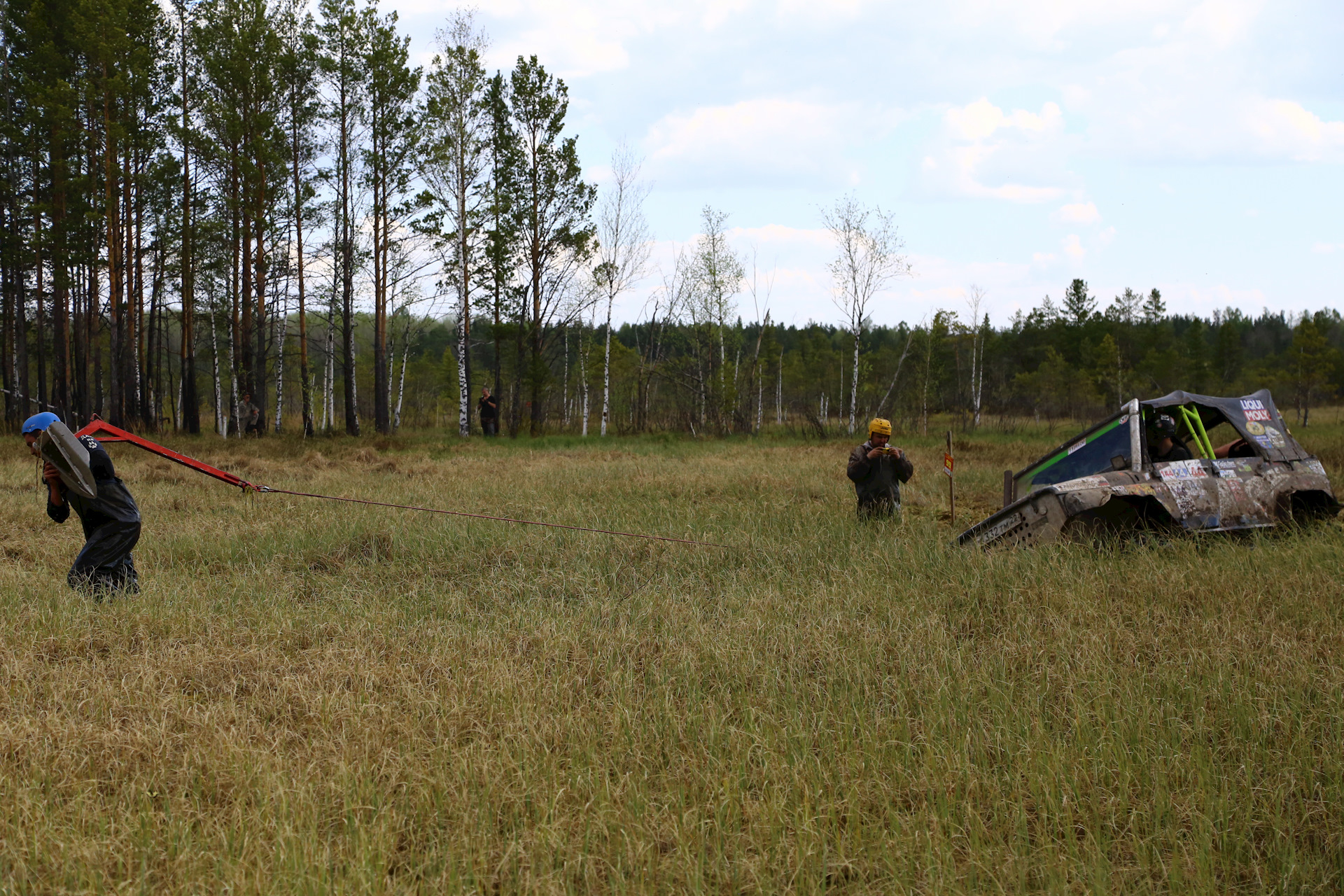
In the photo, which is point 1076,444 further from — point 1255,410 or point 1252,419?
point 1255,410

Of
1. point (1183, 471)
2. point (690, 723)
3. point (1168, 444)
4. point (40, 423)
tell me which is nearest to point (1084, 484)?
point (1183, 471)

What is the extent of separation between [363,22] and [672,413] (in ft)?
53.1

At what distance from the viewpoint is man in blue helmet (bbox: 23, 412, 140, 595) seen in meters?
6.18

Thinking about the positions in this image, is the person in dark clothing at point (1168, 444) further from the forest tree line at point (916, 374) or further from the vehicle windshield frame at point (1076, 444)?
the forest tree line at point (916, 374)

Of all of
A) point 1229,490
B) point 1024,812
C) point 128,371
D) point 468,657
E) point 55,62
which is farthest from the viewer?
point 128,371

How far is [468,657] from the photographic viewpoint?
15.8 ft

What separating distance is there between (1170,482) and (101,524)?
8.25 meters

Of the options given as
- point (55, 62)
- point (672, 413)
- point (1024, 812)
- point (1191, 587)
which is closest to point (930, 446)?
point (672, 413)

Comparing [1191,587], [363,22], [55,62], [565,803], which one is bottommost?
[565,803]

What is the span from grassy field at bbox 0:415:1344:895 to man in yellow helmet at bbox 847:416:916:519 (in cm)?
107

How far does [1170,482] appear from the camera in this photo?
22.6 feet

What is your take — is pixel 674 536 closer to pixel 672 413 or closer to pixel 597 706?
pixel 597 706

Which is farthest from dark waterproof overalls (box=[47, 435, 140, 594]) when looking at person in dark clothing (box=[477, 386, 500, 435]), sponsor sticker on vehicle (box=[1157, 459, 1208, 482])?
person in dark clothing (box=[477, 386, 500, 435])

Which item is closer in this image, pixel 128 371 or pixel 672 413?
pixel 128 371
